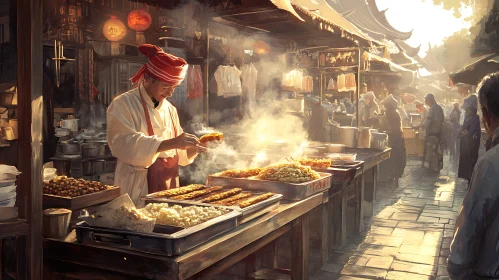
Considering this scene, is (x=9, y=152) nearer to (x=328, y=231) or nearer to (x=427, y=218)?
(x=328, y=231)

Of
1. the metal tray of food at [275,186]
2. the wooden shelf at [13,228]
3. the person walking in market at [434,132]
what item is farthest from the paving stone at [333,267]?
the person walking in market at [434,132]

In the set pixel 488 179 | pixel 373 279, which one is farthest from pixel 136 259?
pixel 373 279

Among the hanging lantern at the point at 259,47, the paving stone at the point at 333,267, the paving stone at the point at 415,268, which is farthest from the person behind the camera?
the hanging lantern at the point at 259,47

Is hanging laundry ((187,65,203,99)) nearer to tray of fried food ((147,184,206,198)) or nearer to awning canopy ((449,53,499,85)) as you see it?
tray of fried food ((147,184,206,198))

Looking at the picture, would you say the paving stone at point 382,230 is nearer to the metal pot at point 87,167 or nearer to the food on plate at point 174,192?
the food on plate at point 174,192

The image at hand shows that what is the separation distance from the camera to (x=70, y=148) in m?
9.10

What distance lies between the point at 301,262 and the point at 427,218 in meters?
5.15

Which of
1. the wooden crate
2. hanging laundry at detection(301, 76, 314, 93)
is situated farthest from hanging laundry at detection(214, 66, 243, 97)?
the wooden crate

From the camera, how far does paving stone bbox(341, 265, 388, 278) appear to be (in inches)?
238

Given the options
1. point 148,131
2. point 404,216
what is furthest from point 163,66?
point 404,216

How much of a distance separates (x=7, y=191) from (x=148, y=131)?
1728 millimetres

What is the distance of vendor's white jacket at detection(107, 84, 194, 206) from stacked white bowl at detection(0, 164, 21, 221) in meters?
1.32

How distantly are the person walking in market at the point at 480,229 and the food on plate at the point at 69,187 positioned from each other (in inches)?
111

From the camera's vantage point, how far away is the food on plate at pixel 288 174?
467 centimetres
